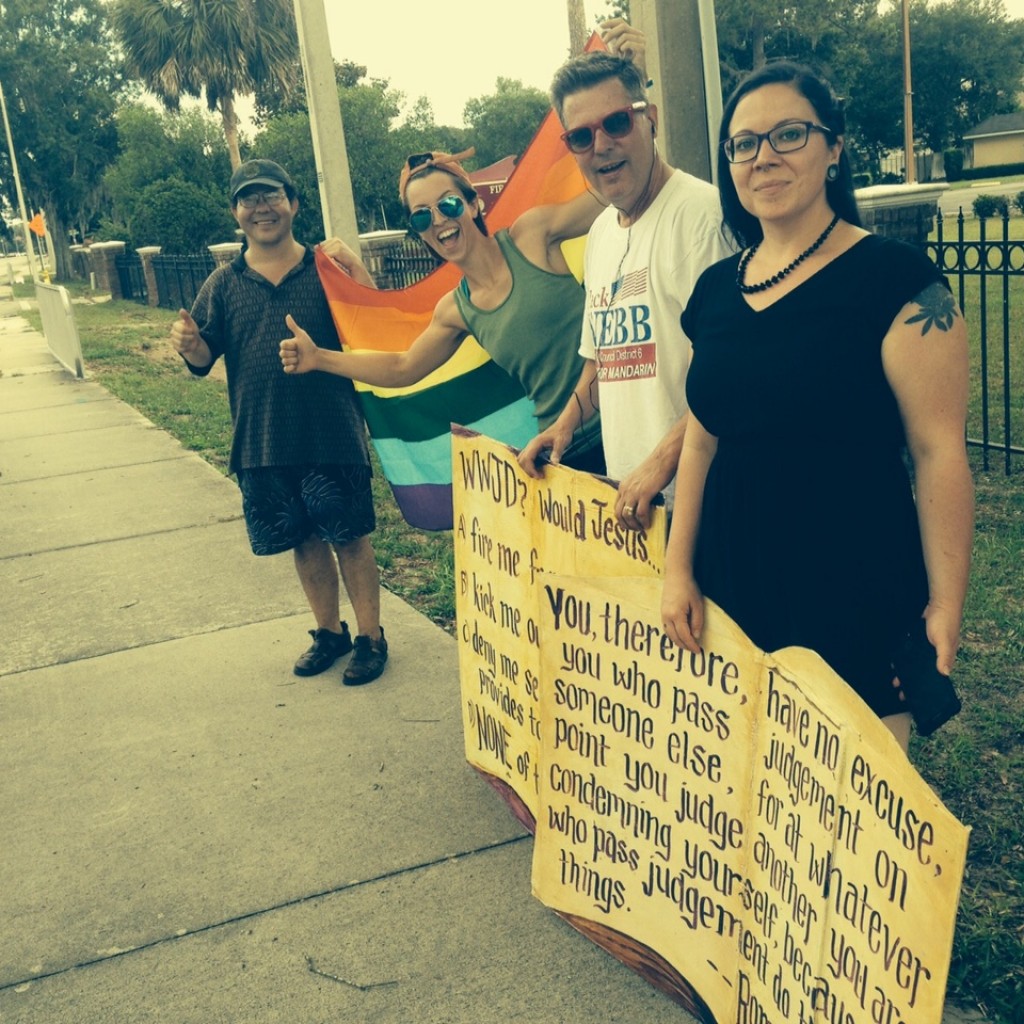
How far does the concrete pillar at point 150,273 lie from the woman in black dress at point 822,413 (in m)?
25.0

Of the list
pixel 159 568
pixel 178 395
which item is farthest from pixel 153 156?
pixel 159 568

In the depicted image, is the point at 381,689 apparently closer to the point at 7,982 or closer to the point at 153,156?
the point at 7,982

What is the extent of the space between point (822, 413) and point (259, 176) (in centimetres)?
275

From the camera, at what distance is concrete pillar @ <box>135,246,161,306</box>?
2560 centimetres

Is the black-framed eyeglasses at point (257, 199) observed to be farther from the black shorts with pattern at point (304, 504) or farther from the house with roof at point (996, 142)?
the house with roof at point (996, 142)

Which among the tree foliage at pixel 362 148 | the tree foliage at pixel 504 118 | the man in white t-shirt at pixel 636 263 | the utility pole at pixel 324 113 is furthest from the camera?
the tree foliage at pixel 504 118

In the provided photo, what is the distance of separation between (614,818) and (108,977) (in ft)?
4.17

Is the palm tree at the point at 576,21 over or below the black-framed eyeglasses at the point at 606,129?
over

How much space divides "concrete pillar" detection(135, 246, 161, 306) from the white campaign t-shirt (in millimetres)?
24350

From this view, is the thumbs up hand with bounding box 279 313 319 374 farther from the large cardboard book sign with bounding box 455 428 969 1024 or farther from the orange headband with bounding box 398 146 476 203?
the large cardboard book sign with bounding box 455 428 969 1024

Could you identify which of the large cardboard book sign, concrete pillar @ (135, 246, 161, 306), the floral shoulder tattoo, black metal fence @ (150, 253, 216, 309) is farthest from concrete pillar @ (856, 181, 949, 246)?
concrete pillar @ (135, 246, 161, 306)

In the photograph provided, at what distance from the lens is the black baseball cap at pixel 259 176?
4.24m

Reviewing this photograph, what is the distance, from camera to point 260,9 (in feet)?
129

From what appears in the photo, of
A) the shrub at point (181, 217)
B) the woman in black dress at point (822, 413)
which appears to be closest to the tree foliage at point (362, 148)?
the shrub at point (181, 217)
